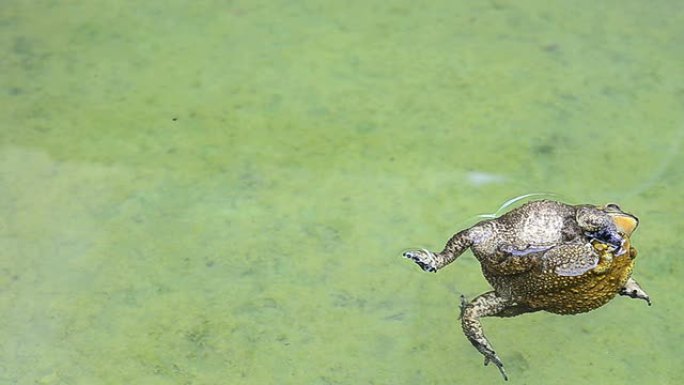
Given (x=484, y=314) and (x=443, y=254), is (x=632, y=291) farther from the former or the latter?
(x=443, y=254)

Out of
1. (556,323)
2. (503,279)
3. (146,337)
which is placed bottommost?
(146,337)

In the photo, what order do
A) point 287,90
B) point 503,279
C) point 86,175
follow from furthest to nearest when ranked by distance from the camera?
point 287,90, point 86,175, point 503,279

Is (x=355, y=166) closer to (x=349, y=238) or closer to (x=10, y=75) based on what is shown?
(x=349, y=238)

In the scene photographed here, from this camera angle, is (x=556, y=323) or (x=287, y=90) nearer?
(x=556, y=323)

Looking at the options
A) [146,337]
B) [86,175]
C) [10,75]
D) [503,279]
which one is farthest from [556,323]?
[10,75]

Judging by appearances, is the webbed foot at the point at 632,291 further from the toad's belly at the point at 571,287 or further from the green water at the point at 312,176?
the green water at the point at 312,176

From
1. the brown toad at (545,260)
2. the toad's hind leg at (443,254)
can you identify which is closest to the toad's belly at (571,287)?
the brown toad at (545,260)

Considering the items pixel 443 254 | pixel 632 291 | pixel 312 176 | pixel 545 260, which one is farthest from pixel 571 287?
pixel 312 176
